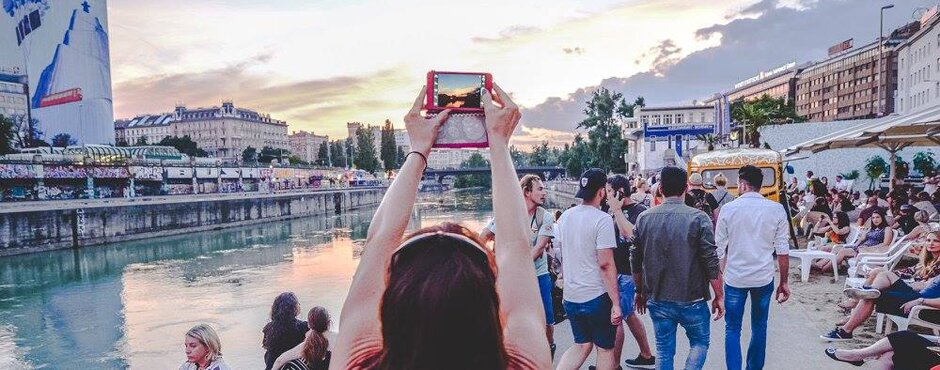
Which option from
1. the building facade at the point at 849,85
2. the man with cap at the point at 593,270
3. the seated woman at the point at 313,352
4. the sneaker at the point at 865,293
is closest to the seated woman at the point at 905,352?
the sneaker at the point at 865,293

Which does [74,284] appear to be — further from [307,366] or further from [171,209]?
[307,366]

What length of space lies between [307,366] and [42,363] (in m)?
12.3

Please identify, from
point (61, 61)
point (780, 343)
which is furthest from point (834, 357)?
point (61, 61)

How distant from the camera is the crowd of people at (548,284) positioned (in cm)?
96

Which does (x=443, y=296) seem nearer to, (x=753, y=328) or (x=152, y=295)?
(x=753, y=328)

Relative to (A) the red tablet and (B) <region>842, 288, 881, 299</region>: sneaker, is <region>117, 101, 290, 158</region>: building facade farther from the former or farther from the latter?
(A) the red tablet

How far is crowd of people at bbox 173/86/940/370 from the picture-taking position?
959mm

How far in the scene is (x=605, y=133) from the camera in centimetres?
6894

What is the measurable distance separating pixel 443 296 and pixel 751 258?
4.45 m

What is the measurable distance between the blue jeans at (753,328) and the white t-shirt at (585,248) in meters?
1.12

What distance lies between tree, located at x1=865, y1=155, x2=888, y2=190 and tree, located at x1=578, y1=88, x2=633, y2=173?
41710mm

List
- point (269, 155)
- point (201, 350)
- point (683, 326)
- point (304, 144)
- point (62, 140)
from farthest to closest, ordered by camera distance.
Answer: point (304, 144)
point (269, 155)
point (62, 140)
point (201, 350)
point (683, 326)

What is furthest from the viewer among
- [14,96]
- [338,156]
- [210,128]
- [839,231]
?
[338,156]

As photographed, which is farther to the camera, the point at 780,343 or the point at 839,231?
the point at 839,231
